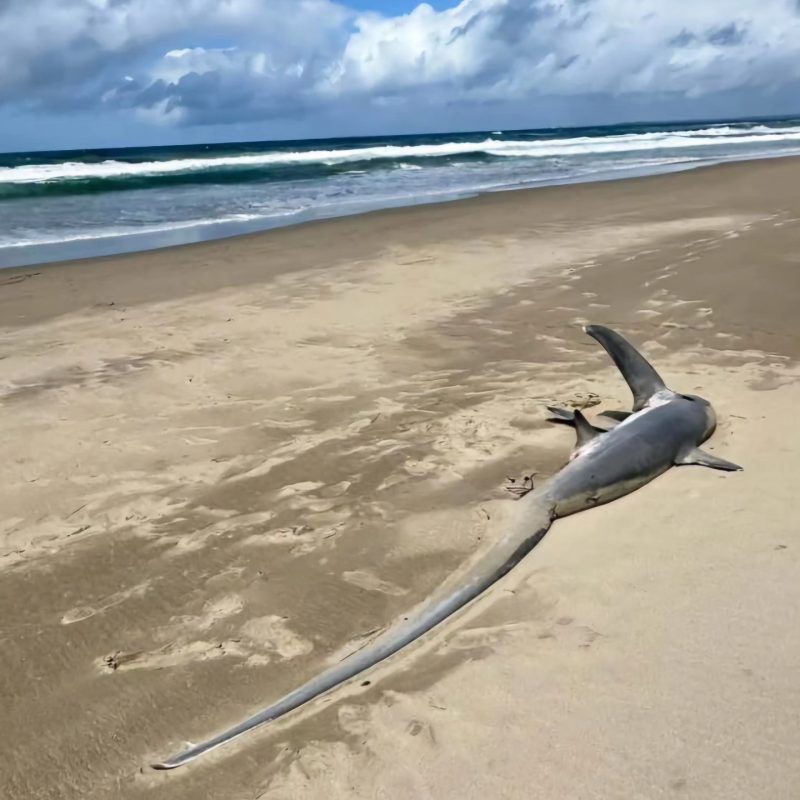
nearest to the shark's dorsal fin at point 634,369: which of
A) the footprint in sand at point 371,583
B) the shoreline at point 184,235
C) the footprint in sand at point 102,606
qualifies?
the footprint in sand at point 371,583

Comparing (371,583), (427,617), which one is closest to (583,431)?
(371,583)

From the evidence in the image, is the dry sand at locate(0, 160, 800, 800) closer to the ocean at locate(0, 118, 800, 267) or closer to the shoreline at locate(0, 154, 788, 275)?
the shoreline at locate(0, 154, 788, 275)

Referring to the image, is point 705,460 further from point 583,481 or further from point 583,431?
point 583,481

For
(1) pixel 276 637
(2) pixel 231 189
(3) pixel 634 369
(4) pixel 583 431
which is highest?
(2) pixel 231 189

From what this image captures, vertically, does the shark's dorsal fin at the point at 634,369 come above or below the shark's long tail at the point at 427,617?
above

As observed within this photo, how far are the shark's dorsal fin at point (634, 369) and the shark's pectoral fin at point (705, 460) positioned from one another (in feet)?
1.74

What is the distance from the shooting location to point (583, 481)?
3.55 m

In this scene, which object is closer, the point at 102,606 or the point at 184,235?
the point at 102,606

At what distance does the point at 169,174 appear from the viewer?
3012 cm

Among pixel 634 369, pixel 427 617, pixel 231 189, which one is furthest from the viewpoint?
pixel 231 189

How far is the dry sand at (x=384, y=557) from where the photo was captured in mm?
2145

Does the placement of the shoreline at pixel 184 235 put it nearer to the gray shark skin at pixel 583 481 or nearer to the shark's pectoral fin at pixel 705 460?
the gray shark skin at pixel 583 481

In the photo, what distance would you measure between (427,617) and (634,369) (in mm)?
2471

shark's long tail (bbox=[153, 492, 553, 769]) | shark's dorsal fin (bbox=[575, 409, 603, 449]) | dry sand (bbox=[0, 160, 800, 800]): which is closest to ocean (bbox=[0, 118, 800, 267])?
dry sand (bbox=[0, 160, 800, 800])
